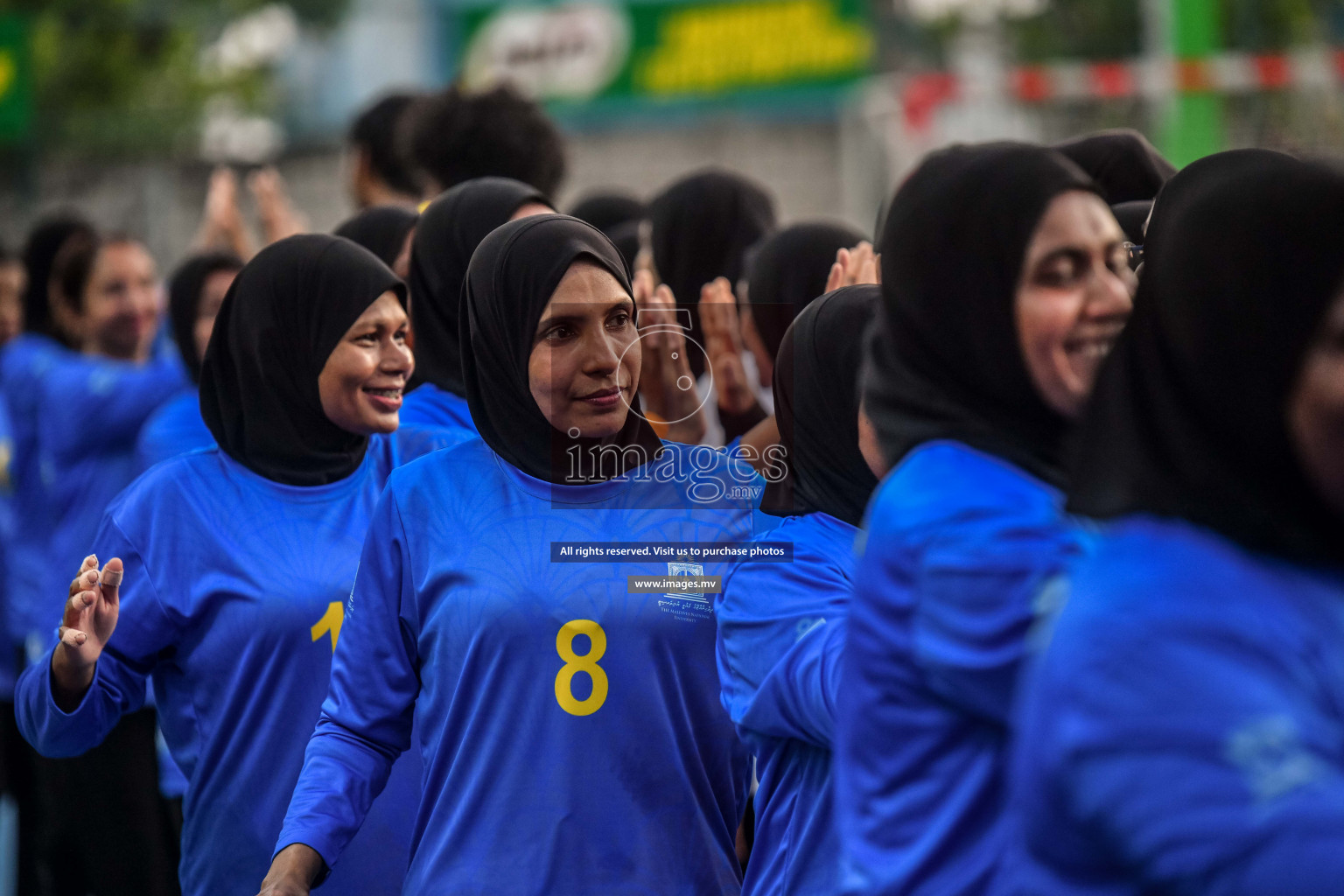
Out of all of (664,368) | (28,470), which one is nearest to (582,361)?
(664,368)

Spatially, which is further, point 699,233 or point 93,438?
point 93,438

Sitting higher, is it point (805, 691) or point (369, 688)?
point (805, 691)

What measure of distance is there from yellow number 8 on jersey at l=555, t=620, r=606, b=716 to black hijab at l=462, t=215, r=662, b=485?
0.85 feet

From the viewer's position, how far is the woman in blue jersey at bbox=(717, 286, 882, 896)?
7.24 feet

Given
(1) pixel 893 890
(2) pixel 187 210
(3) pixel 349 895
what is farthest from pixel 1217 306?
(2) pixel 187 210

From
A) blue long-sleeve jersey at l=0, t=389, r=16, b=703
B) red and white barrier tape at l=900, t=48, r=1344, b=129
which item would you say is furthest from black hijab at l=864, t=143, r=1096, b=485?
red and white barrier tape at l=900, t=48, r=1344, b=129

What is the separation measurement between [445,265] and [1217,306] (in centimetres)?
254

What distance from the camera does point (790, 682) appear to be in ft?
7.13

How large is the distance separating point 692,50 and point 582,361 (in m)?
14.5

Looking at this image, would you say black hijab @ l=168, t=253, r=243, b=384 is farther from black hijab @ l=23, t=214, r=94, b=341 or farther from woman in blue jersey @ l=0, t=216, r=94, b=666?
black hijab @ l=23, t=214, r=94, b=341

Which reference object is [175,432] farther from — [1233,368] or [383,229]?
[1233,368]

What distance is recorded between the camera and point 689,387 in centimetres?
381

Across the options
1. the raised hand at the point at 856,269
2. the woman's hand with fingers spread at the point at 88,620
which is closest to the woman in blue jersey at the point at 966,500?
the raised hand at the point at 856,269

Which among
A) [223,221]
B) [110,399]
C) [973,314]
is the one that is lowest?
[110,399]
